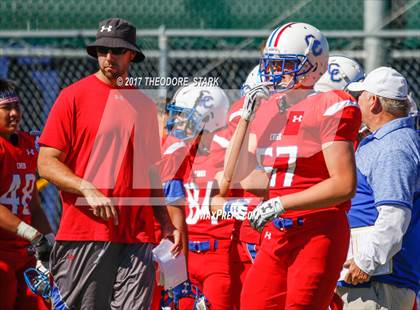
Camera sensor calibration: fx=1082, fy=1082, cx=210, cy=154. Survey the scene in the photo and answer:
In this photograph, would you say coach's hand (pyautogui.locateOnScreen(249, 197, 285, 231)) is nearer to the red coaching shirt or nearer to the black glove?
the red coaching shirt

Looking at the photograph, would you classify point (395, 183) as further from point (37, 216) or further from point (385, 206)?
point (37, 216)

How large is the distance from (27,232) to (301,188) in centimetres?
209

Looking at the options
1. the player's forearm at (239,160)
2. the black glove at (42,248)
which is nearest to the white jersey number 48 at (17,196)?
the black glove at (42,248)

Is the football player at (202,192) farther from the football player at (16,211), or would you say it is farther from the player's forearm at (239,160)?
the football player at (16,211)

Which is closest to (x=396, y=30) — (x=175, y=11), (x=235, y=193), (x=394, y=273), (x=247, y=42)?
(x=247, y=42)

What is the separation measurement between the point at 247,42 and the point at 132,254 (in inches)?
135

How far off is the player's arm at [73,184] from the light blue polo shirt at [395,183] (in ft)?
4.24

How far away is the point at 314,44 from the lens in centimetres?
529

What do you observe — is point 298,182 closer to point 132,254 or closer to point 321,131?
point 321,131

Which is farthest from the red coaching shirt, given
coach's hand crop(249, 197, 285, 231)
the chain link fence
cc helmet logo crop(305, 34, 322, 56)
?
the chain link fence

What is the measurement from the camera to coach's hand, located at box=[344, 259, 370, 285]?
17.6 feet

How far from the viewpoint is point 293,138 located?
5016 millimetres

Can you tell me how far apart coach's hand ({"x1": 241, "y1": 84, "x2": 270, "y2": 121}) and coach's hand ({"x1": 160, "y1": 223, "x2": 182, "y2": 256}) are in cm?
94

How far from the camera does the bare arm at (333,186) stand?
4.84 metres
